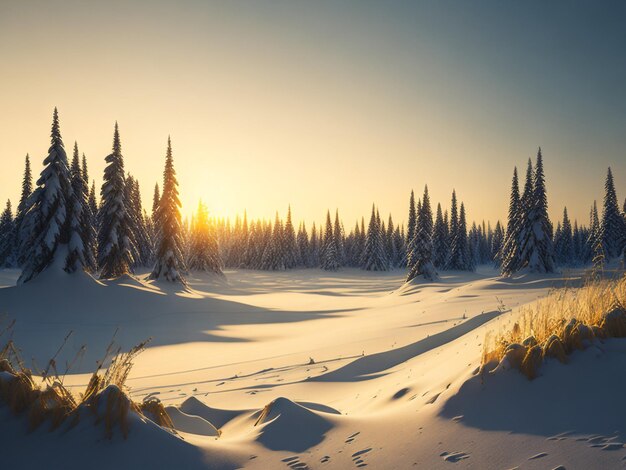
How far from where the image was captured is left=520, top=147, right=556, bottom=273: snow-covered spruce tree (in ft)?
109

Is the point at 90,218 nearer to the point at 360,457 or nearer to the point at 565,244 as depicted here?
the point at 360,457

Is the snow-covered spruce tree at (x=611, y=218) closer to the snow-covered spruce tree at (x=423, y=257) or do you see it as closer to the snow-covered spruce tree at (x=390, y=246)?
the snow-covered spruce tree at (x=423, y=257)

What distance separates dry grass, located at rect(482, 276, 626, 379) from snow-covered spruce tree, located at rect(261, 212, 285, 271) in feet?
253

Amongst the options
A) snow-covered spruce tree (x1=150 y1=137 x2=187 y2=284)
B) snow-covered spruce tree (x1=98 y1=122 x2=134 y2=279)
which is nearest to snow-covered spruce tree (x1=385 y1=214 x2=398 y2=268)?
snow-covered spruce tree (x1=150 y1=137 x2=187 y2=284)

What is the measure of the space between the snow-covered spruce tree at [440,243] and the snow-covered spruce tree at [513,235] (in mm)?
15457

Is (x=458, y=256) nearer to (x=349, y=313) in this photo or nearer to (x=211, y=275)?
(x=211, y=275)

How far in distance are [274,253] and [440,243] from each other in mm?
36619

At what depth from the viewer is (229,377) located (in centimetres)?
988

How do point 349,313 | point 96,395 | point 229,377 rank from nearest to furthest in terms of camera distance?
point 96,395 < point 229,377 < point 349,313

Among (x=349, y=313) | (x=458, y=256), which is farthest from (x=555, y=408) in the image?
(x=458, y=256)

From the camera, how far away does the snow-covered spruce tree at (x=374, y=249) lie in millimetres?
72188

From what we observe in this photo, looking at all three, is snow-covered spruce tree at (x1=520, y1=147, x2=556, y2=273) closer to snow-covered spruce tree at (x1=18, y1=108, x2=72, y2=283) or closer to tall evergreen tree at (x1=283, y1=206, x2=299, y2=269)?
snow-covered spruce tree at (x1=18, y1=108, x2=72, y2=283)

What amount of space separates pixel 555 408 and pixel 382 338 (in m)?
9.38

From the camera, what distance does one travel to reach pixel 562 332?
3646 millimetres
